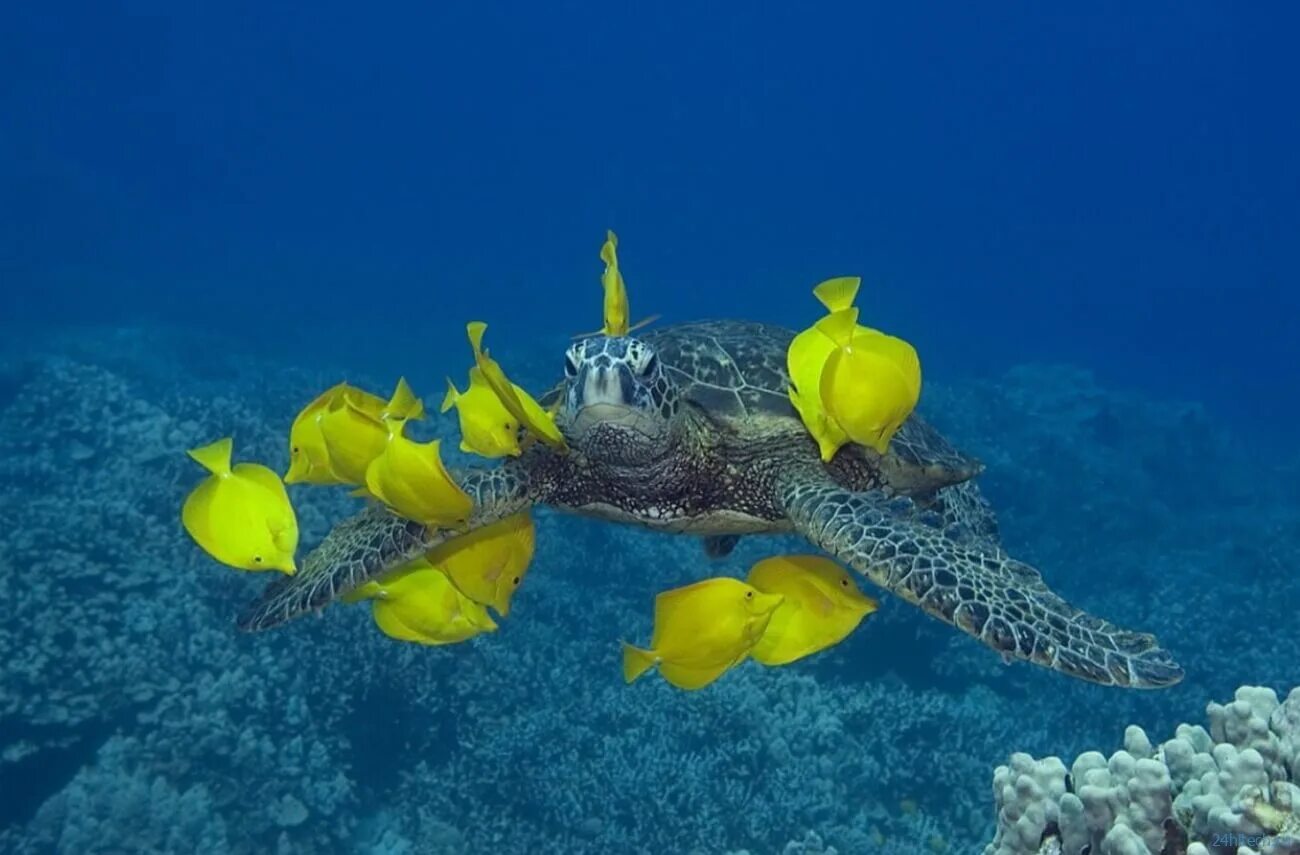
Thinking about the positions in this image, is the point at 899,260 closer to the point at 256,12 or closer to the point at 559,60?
the point at 256,12

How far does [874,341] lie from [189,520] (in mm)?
2681

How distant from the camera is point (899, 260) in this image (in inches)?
2908

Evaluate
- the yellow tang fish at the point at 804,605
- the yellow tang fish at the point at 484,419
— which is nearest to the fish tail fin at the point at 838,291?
the yellow tang fish at the point at 804,605

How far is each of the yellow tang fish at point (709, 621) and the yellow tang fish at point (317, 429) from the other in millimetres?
1437

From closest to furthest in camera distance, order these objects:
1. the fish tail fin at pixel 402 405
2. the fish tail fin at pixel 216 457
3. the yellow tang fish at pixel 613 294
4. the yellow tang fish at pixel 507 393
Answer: the yellow tang fish at pixel 507 393
the fish tail fin at pixel 216 457
the fish tail fin at pixel 402 405
the yellow tang fish at pixel 613 294

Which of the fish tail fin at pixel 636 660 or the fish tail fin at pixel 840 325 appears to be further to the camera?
the fish tail fin at pixel 840 325

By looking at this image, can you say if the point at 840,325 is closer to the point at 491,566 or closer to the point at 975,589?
the point at 975,589

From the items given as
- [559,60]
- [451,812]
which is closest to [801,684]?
[451,812]

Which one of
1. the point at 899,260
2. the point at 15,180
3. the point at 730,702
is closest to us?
the point at 730,702

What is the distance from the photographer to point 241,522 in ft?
10.9

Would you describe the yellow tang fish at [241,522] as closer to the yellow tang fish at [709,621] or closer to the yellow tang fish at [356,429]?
the yellow tang fish at [356,429]

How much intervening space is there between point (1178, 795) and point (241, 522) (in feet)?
11.4

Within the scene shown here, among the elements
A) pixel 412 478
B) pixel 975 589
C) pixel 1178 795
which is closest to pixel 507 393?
pixel 412 478

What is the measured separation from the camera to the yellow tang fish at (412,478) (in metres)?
3.24
